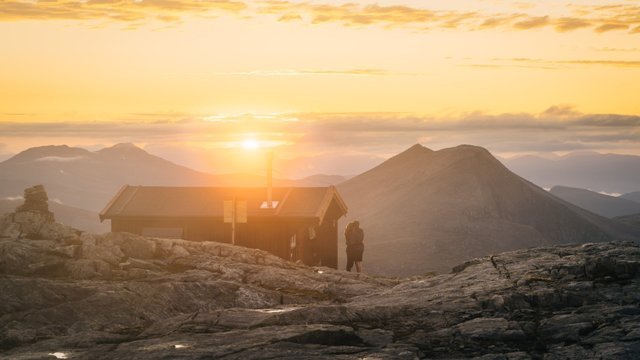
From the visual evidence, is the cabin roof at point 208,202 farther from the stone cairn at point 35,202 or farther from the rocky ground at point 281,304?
the stone cairn at point 35,202

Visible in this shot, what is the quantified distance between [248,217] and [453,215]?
58.0 m

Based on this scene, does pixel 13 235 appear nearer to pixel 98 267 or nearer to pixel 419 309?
pixel 98 267

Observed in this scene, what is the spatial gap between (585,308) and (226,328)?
7.84 metres

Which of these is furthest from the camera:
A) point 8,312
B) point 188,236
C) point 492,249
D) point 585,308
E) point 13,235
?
point 492,249

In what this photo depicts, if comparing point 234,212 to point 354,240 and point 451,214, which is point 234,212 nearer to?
point 354,240

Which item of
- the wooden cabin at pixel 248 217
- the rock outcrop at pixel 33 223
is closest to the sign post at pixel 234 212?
the wooden cabin at pixel 248 217

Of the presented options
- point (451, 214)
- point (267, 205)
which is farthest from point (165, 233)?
point (451, 214)

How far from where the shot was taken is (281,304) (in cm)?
2386

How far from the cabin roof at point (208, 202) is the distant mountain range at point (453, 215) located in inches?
1038

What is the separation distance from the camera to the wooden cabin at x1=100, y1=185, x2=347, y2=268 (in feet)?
131

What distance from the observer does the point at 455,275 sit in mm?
23906

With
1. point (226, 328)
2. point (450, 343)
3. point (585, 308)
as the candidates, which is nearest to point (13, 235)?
point (226, 328)

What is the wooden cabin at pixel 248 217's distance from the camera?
39.8m

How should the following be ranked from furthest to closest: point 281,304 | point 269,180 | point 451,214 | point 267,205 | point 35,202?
point 451,214
point 269,180
point 267,205
point 35,202
point 281,304
